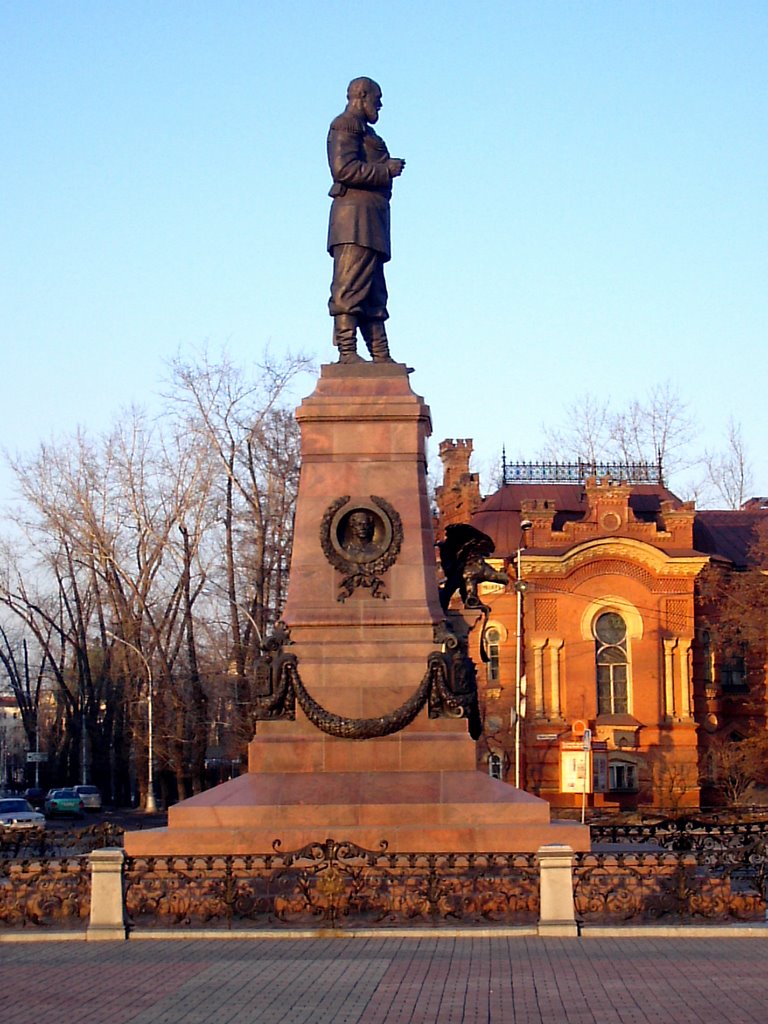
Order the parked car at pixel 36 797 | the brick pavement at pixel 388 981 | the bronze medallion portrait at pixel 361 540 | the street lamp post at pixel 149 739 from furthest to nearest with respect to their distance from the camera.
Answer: the parked car at pixel 36 797, the street lamp post at pixel 149 739, the bronze medallion portrait at pixel 361 540, the brick pavement at pixel 388 981

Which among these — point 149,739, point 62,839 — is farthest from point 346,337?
point 149,739

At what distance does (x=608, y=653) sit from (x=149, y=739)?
1512 cm

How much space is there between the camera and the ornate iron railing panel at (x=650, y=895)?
1545 centimetres

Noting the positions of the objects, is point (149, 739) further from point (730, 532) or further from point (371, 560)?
point (371, 560)

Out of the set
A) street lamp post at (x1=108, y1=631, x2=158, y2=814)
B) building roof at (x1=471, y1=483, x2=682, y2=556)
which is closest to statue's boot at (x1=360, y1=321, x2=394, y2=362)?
street lamp post at (x1=108, y1=631, x2=158, y2=814)

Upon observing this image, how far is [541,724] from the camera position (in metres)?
51.1

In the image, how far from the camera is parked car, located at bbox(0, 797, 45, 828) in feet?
130

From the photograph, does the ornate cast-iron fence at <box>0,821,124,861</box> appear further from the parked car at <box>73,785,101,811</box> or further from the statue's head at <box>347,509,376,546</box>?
the parked car at <box>73,785,101,811</box>

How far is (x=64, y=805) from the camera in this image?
49969 millimetres

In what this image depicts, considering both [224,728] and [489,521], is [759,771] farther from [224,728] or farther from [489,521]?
[224,728]

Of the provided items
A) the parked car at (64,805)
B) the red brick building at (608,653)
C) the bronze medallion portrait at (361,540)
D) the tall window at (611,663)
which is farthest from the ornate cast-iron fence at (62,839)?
the tall window at (611,663)

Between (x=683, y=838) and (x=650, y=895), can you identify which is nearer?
(x=650, y=895)

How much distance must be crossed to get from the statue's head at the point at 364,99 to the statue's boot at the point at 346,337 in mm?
2698

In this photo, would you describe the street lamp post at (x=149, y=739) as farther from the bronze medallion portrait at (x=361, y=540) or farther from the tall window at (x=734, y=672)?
the bronze medallion portrait at (x=361, y=540)
